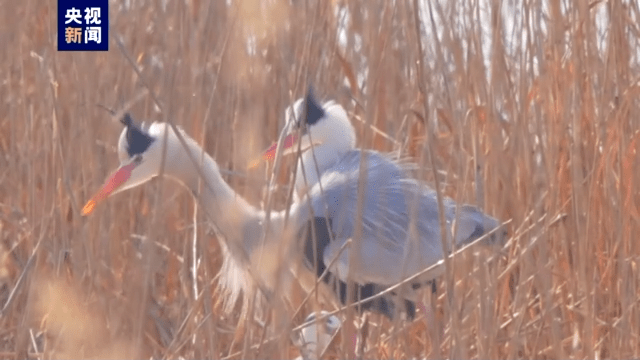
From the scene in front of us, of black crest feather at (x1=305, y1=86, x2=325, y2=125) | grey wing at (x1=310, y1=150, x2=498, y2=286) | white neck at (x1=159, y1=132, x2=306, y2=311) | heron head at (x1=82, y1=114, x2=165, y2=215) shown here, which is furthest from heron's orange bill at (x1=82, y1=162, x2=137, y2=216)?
black crest feather at (x1=305, y1=86, x2=325, y2=125)

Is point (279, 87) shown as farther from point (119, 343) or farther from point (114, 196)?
point (119, 343)

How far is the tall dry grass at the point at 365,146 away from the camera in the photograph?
116 centimetres

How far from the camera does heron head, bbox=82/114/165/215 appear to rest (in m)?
1.76

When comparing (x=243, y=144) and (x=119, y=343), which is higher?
(x=243, y=144)

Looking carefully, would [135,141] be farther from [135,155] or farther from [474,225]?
[474,225]

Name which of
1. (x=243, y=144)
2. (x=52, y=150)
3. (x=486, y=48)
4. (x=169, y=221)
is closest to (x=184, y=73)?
(x=52, y=150)

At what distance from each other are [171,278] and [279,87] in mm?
388

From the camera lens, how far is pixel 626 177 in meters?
1.63

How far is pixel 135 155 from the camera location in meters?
1.89

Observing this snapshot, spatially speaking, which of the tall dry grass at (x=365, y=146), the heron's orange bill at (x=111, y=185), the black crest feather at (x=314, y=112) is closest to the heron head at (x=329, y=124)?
the black crest feather at (x=314, y=112)
